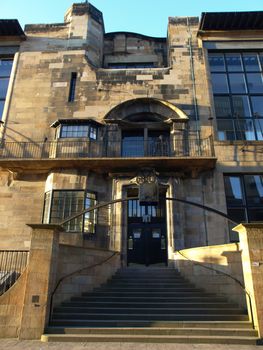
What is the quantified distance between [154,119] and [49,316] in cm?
1202

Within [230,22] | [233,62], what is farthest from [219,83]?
Answer: [230,22]

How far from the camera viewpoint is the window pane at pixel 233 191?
13969 mm

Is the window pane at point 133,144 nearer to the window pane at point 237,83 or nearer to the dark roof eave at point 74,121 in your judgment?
the dark roof eave at point 74,121

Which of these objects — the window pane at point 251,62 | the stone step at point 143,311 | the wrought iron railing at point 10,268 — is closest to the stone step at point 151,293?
the stone step at point 143,311

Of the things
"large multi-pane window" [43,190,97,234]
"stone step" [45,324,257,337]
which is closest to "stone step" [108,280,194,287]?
"stone step" [45,324,257,337]

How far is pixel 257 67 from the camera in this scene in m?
17.5

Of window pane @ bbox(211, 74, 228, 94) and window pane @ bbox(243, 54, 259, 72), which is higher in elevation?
window pane @ bbox(243, 54, 259, 72)

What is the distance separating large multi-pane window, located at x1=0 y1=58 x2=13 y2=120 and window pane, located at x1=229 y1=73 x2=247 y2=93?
14986mm

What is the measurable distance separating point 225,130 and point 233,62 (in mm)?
5578

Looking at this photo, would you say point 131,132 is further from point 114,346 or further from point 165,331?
point 114,346

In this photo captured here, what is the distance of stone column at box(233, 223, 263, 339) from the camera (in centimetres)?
736

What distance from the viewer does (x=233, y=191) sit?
1416 cm

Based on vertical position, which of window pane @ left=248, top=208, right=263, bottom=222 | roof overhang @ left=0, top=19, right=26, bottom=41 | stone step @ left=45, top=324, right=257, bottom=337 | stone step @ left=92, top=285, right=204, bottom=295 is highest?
roof overhang @ left=0, top=19, right=26, bottom=41

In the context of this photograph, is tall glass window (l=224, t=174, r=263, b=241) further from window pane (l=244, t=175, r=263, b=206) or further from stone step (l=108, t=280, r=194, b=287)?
stone step (l=108, t=280, r=194, b=287)
